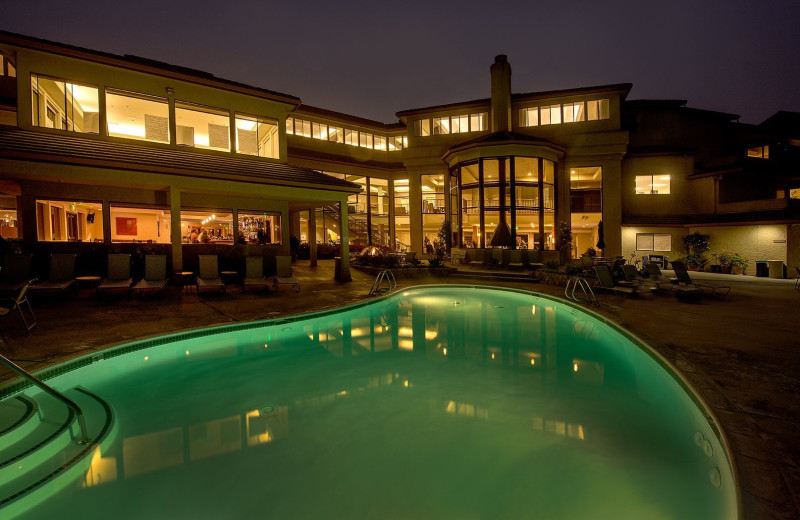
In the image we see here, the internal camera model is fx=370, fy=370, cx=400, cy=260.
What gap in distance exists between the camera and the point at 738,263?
55.3 feet

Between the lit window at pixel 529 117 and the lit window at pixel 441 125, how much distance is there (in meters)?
4.50

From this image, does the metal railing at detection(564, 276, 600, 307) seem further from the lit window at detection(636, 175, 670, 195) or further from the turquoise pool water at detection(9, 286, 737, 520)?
the lit window at detection(636, 175, 670, 195)

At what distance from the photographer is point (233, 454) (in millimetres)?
3793

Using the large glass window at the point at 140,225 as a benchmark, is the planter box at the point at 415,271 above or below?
below

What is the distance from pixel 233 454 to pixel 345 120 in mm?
23920

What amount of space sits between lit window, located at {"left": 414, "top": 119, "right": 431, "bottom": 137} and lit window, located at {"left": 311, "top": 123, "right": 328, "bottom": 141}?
5949mm

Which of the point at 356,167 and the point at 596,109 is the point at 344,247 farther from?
the point at 596,109

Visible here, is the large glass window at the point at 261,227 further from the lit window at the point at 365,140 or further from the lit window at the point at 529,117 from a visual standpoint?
the lit window at the point at 529,117

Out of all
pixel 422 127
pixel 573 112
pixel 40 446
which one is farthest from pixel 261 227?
pixel 573 112

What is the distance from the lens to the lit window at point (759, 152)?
2098 cm

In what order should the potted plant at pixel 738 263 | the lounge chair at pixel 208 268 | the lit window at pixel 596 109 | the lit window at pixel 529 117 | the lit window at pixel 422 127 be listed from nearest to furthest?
1. the lounge chair at pixel 208 268
2. the potted plant at pixel 738 263
3. the lit window at pixel 596 109
4. the lit window at pixel 529 117
5. the lit window at pixel 422 127

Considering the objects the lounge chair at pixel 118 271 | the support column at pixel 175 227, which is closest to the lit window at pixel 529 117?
the support column at pixel 175 227

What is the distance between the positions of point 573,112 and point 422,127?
9.13 metres

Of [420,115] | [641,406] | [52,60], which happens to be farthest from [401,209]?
[641,406]
